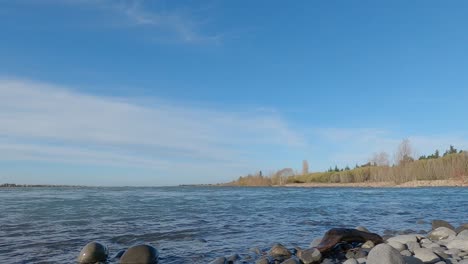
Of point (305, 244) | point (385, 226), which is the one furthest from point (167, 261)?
point (385, 226)

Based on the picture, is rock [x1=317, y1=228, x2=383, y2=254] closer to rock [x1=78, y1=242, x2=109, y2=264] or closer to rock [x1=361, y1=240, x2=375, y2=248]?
rock [x1=361, y1=240, x2=375, y2=248]

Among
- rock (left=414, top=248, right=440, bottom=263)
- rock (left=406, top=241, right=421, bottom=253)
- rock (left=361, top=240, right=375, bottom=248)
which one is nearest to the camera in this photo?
rock (left=414, top=248, right=440, bottom=263)

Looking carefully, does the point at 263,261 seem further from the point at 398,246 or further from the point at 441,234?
the point at 441,234

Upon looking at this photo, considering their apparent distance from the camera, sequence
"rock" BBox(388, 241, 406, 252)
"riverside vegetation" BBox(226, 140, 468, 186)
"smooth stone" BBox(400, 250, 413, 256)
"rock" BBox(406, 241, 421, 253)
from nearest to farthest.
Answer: "smooth stone" BBox(400, 250, 413, 256) → "rock" BBox(406, 241, 421, 253) → "rock" BBox(388, 241, 406, 252) → "riverside vegetation" BBox(226, 140, 468, 186)

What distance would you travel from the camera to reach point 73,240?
9.89 m

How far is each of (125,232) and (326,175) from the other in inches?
4004

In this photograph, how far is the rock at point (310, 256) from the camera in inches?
304

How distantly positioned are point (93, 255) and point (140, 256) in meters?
1.06

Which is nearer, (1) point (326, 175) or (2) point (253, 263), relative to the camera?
(2) point (253, 263)

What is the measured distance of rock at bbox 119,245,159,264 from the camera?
7.36m

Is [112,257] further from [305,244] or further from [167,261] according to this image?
[305,244]

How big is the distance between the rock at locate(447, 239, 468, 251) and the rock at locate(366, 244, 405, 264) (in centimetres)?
286

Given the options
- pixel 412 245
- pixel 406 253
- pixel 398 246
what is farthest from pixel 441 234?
pixel 406 253

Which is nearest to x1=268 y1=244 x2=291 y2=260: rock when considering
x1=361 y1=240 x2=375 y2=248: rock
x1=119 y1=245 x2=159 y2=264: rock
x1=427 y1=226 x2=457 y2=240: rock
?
x1=361 y1=240 x2=375 y2=248: rock
